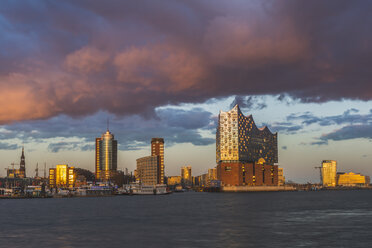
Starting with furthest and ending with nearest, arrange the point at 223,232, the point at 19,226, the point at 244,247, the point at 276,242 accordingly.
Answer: the point at 19,226 → the point at 223,232 → the point at 276,242 → the point at 244,247

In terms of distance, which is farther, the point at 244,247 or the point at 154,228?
the point at 154,228

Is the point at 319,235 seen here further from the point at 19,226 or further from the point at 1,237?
the point at 19,226

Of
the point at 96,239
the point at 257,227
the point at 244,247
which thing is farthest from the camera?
the point at 257,227

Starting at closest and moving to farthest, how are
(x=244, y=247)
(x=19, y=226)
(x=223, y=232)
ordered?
(x=244, y=247), (x=223, y=232), (x=19, y=226)

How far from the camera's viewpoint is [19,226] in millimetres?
77688

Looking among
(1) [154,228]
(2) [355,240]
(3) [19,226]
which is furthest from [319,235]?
(3) [19,226]

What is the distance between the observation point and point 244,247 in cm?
5084

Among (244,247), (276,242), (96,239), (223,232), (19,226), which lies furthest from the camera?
(19,226)

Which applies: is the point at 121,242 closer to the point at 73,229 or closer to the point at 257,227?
the point at 73,229

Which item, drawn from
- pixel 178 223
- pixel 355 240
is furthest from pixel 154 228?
pixel 355 240

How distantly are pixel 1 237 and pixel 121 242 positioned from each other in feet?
62.9

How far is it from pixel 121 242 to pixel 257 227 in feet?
81.2

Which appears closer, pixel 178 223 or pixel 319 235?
pixel 319 235

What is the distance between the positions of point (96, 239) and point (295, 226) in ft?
105
